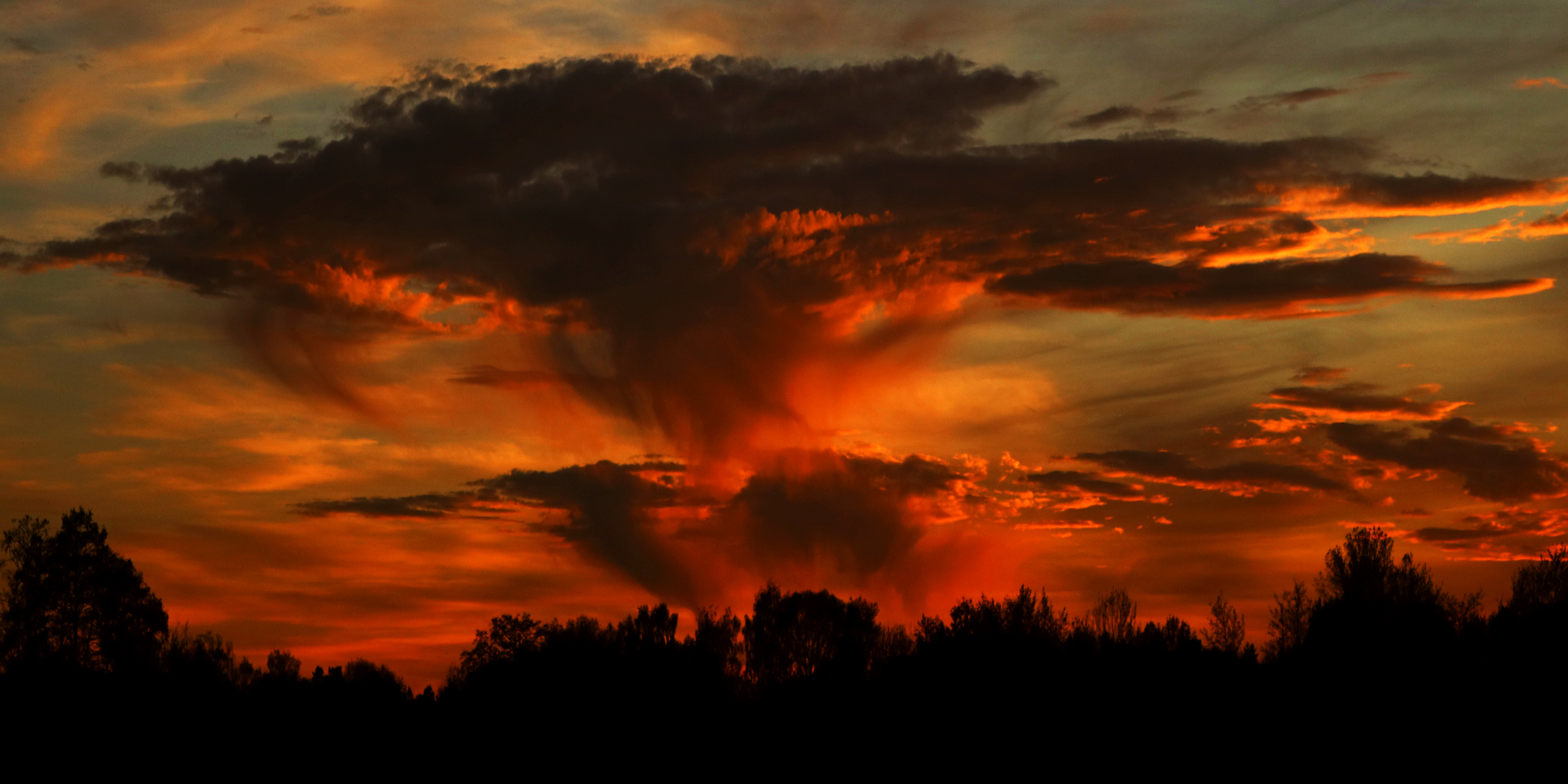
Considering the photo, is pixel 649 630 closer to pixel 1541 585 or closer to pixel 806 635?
pixel 806 635

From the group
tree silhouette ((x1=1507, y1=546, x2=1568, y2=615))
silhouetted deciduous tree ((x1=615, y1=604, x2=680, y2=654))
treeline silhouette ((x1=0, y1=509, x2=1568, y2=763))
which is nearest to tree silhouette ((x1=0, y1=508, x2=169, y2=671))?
treeline silhouette ((x1=0, y1=509, x2=1568, y2=763))

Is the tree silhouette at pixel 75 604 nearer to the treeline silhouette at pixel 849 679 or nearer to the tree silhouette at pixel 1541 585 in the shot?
the treeline silhouette at pixel 849 679

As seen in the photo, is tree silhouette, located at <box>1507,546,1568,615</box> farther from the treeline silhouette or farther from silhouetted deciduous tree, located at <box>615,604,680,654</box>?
silhouetted deciduous tree, located at <box>615,604,680,654</box>

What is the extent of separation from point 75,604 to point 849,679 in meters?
60.5

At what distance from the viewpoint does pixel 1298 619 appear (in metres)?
117

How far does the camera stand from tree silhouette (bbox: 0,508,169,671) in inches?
3661

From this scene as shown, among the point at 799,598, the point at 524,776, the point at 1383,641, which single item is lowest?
the point at 524,776

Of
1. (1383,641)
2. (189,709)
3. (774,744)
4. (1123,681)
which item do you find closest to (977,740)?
(1123,681)

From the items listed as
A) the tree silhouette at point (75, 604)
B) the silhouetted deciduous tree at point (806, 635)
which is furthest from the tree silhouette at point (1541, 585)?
the tree silhouette at point (75, 604)

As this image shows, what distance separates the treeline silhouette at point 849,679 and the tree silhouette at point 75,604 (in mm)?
132

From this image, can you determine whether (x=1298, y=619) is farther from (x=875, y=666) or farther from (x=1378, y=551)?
(x=875, y=666)

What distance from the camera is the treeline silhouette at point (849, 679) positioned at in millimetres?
86938

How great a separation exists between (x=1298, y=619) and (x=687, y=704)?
174ft

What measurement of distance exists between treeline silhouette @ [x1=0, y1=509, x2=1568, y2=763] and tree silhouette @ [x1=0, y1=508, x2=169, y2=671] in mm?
132
